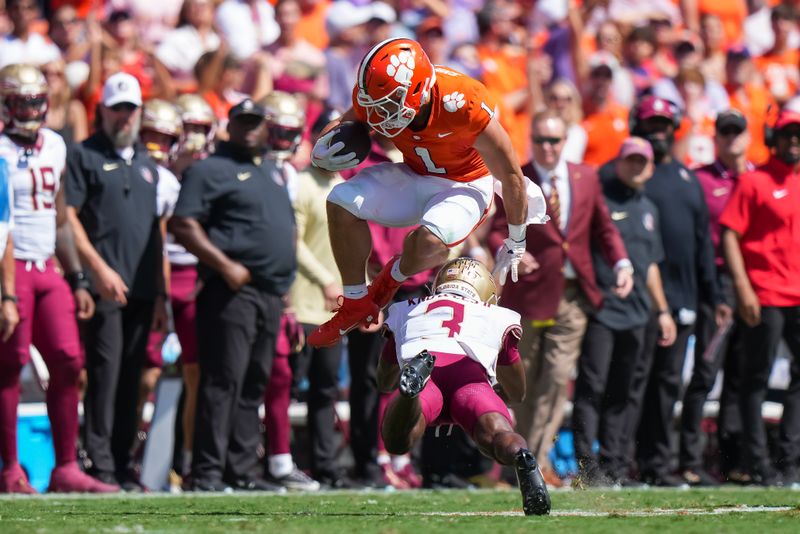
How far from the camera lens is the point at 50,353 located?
9836 millimetres

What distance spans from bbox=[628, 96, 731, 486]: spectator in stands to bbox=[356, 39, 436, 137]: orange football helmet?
4.40 m

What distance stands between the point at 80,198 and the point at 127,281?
0.61 m

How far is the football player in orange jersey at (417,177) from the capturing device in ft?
24.9

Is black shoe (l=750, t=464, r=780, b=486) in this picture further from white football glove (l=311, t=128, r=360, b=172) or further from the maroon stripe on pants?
Answer: white football glove (l=311, t=128, r=360, b=172)

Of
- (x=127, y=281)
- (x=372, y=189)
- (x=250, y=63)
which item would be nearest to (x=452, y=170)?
(x=372, y=189)

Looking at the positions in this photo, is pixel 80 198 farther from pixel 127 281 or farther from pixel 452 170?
pixel 452 170

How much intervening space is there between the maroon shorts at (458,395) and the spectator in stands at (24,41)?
6095mm

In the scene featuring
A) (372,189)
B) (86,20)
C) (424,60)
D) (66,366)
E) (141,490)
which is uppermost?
(86,20)

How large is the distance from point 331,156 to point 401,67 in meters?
0.78

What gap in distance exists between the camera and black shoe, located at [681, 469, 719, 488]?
11531 mm

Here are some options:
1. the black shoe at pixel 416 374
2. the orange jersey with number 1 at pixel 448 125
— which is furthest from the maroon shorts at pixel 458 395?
the orange jersey with number 1 at pixel 448 125

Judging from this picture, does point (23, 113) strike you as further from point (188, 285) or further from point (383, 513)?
point (383, 513)

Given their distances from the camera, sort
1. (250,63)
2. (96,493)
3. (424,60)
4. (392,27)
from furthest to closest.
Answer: (392,27), (250,63), (96,493), (424,60)

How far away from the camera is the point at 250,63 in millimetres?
13266
